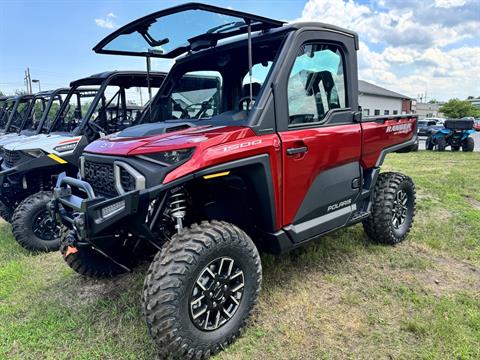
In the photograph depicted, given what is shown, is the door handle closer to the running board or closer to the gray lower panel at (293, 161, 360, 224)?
the gray lower panel at (293, 161, 360, 224)

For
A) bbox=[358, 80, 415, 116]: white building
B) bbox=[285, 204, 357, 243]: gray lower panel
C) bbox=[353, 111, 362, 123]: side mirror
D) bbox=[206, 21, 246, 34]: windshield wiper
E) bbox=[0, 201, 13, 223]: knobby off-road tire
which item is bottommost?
bbox=[0, 201, 13, 223]: knobby off-road tire

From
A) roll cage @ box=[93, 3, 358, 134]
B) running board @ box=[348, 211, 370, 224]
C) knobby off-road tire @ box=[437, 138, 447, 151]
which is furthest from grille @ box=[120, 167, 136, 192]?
knobby off-road tire @ box=[437, 138, 447, 151]

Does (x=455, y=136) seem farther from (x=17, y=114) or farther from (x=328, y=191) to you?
(x=17, y=114)

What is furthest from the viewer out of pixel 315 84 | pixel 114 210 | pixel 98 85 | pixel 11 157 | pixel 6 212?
pixel 98 85

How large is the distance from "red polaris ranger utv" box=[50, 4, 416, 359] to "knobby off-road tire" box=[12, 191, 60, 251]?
169 cm

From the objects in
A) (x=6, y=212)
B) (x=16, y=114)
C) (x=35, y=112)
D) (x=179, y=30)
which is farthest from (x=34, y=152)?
(x=16, y=114)

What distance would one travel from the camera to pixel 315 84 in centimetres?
357

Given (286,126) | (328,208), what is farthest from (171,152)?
(328,208)

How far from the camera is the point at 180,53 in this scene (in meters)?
4.36

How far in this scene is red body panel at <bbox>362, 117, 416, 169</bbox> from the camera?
161 inches

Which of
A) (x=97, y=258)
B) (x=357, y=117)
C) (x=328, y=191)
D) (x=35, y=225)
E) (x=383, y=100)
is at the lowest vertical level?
(x=97, y=258)

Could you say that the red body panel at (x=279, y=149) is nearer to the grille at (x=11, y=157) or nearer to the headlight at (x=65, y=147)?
the headlight at (x=65, y=147)

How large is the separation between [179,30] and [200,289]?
7.30 feet

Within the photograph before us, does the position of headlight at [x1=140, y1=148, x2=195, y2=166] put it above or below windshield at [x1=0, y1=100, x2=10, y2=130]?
below
